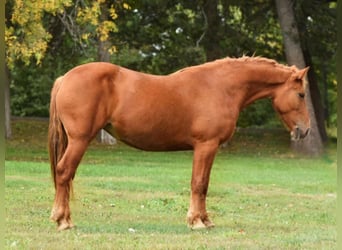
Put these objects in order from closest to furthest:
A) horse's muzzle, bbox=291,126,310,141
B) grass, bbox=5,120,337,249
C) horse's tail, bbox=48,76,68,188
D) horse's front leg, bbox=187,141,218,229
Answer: grass, bbox=5,120,337,249, horse's tail, bbox=48,76,68,188, horse's front leg, bbox=187,141,218,229, horse's muzzle, bbox=291,126,310,141

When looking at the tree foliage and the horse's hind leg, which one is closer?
the horse's hind leg

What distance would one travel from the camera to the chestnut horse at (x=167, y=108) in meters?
7.52

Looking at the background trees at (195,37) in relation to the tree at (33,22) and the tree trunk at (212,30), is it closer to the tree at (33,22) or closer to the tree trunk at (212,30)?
the tree trunk at (212,30)

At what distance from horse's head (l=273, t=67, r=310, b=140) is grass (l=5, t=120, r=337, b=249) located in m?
1.19

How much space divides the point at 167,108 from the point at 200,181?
3.05 ft

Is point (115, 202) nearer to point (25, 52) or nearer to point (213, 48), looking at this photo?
point (25, 52)

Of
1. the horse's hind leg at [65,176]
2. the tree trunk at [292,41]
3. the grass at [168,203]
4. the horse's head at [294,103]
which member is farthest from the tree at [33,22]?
the horse's hind leg at [65,176]

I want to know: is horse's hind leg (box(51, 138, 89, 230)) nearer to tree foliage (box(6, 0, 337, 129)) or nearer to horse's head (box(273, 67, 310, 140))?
horse's head (box(273, 67, 310, 140))

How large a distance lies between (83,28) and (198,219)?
14149mm

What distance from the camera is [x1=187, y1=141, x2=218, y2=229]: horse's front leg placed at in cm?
794

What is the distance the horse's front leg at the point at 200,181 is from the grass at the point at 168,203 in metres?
0.21

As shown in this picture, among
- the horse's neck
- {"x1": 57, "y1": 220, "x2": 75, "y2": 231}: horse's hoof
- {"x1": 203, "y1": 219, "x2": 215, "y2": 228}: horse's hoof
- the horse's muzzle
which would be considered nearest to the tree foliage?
the horse's neck

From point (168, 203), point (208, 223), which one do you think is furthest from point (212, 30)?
point (208, 223)

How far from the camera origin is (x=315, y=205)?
11.1 m
